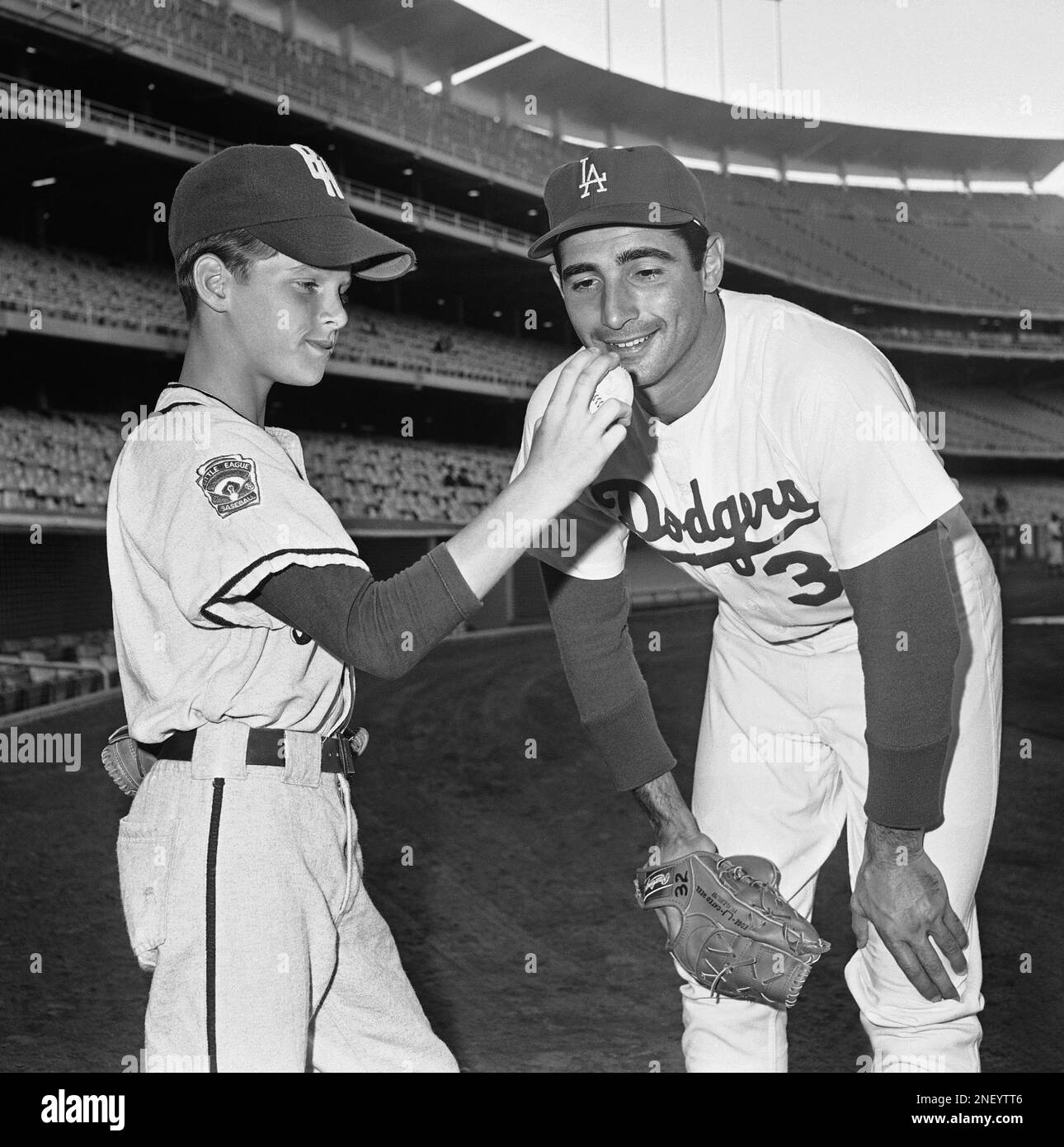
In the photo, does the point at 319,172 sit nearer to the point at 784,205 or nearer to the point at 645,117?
the point at 645,117

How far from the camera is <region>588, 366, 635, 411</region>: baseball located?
1.85 metres

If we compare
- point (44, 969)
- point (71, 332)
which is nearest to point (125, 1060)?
point (44, 969)

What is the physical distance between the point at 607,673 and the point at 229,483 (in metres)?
1.21

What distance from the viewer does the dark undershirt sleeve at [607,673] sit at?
281cm

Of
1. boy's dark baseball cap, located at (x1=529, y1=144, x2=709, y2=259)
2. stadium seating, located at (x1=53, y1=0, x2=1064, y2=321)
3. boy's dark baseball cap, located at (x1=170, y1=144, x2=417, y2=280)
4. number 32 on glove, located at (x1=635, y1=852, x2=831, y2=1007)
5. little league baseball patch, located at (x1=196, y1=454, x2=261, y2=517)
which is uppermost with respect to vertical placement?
stadium seating, located at (x1=53, y1=0, x2=1064, y2=321)

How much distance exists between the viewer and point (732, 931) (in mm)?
2588

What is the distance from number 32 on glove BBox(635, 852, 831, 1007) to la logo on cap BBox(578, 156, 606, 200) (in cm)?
145

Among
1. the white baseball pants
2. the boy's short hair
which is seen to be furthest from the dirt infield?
the boy's short hair

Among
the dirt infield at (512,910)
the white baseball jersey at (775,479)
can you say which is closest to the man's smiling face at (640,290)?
the white baseball jersey at (775,479)

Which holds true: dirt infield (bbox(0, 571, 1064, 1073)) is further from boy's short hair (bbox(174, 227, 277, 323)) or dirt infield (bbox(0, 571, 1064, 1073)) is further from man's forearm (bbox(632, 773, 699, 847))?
boy's short hair (bbox(174, 227, 277, 323))

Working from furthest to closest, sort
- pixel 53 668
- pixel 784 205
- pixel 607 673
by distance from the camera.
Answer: pixel 784 205 < pixel 53 668 < pixel 607 673

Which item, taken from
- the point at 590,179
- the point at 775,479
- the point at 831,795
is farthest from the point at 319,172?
the point at 831,795

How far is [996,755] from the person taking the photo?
2.85 m

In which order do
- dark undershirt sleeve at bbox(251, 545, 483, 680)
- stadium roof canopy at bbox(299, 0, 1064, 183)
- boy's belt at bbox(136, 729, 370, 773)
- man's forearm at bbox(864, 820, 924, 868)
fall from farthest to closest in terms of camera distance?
1. stadium roof canopy at bbox(299, 0, 1064, 183)
2. man's forearm at bbox(864, 820, 924, 868)
3. boy's belt at bbox(136, 729, 370, 773)
4. dark undershirt sleeve at bbox(251, 545, 483, 680)
